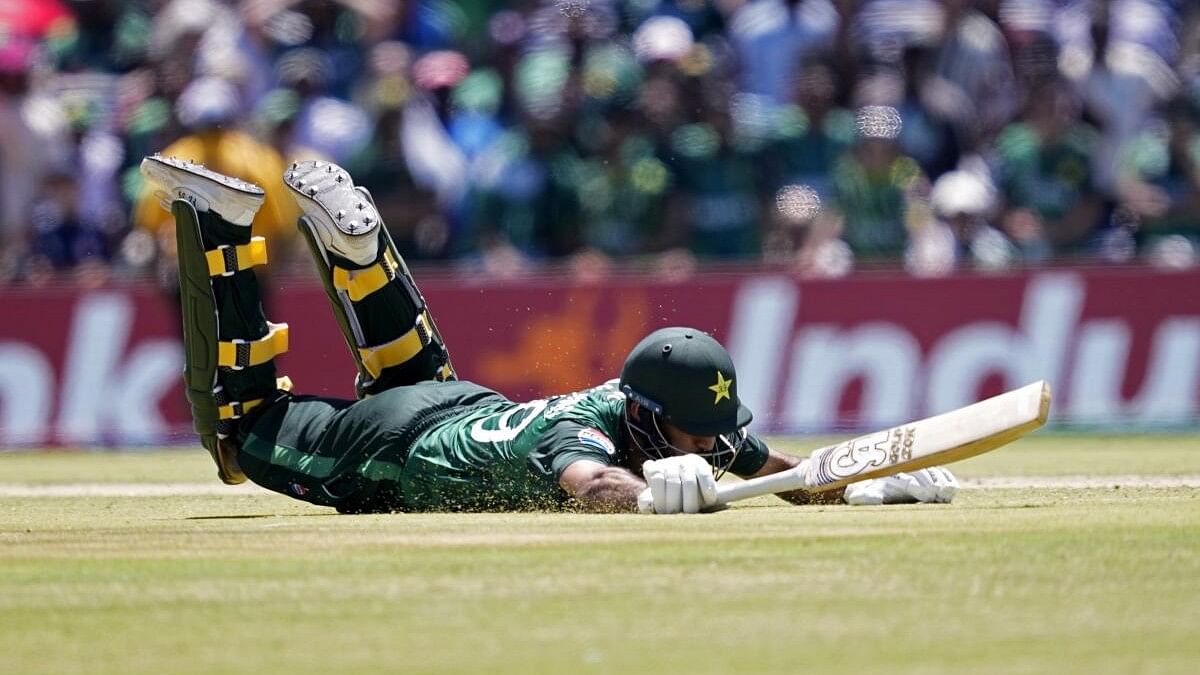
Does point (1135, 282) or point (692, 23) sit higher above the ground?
point (692, 23)

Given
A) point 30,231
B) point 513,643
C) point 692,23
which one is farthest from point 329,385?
point 513,643

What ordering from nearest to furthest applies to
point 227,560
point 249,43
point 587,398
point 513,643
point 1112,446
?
point 513,643, point 227,560, point 587,398, point 1112,446, point 249,43

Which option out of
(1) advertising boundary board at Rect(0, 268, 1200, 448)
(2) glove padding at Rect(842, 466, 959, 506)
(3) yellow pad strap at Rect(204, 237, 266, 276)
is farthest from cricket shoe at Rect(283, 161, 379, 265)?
(1) advertising boundary board at Rect(0, 268, 1200, 448)

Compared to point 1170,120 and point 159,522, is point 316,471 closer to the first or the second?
point 159,522

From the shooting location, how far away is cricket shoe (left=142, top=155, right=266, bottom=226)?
765 cm

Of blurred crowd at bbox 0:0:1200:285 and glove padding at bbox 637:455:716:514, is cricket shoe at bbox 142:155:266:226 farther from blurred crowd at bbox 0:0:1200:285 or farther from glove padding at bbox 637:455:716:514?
blurred crowd at bbox 0:0:1200:285

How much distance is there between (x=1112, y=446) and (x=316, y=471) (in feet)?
21.8

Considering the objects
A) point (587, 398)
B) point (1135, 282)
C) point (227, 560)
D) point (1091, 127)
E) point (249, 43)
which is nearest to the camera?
point (227, 560)

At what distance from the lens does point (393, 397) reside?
24.3ft

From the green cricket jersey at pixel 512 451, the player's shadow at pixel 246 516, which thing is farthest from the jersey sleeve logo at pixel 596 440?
the player's shadow at pixel 246 516

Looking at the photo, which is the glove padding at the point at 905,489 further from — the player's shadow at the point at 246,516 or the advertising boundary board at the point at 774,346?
the advertising boundary board at the point at 774,346

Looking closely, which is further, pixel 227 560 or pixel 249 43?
pixel 249 43

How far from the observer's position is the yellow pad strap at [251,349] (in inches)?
308

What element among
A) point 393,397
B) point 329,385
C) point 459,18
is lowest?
point 329,385
